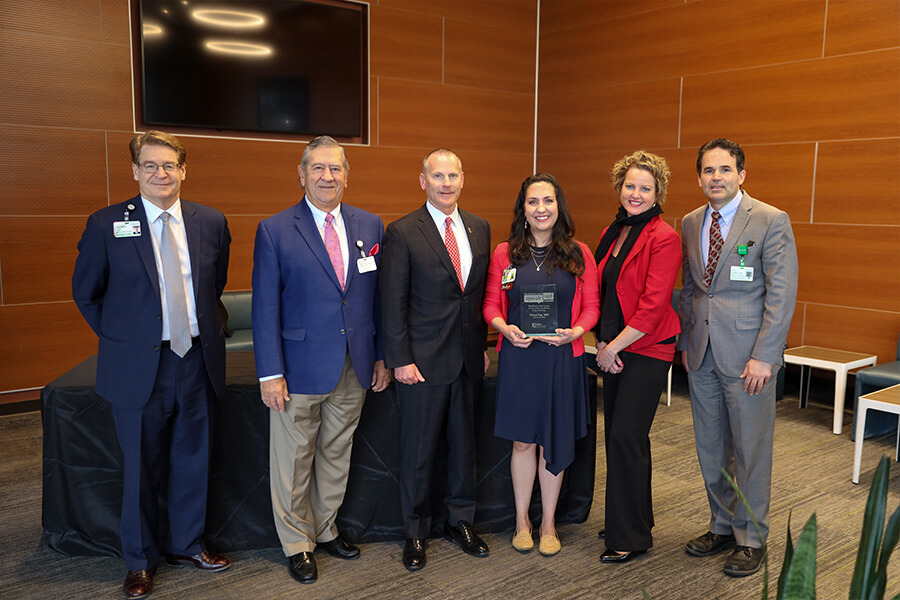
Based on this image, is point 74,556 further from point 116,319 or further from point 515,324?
point 515,324

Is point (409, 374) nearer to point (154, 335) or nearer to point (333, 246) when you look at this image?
point (333, 246)

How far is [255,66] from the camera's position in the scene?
247 inches

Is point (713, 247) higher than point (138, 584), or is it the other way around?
point (713, 247)

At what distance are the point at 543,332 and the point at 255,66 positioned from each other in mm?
4443

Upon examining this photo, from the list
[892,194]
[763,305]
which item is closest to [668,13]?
[892,194]

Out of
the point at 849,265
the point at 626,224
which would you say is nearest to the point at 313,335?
the point at 626,224

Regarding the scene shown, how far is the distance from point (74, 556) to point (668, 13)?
21.0 ft

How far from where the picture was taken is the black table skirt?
10.4ft

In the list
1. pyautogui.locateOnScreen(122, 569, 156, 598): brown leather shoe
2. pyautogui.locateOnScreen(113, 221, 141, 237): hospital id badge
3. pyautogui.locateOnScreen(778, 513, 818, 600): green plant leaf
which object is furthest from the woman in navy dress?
pyautogui.locateOnScreen(778, 513, 818, 600): green plant leaf

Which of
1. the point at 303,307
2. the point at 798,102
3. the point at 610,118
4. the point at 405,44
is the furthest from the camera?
the point at 610,118

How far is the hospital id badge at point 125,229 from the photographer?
2818mm

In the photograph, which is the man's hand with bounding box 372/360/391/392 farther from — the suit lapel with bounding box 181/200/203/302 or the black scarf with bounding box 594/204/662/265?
the black scarf with bounding box 594/204/662/265

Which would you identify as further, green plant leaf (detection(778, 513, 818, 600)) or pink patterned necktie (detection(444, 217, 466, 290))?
pink patterned necktie (detection(444, 217, 466, 290))

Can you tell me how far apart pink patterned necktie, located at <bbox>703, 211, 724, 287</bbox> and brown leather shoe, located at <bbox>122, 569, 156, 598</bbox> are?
8.77ft
